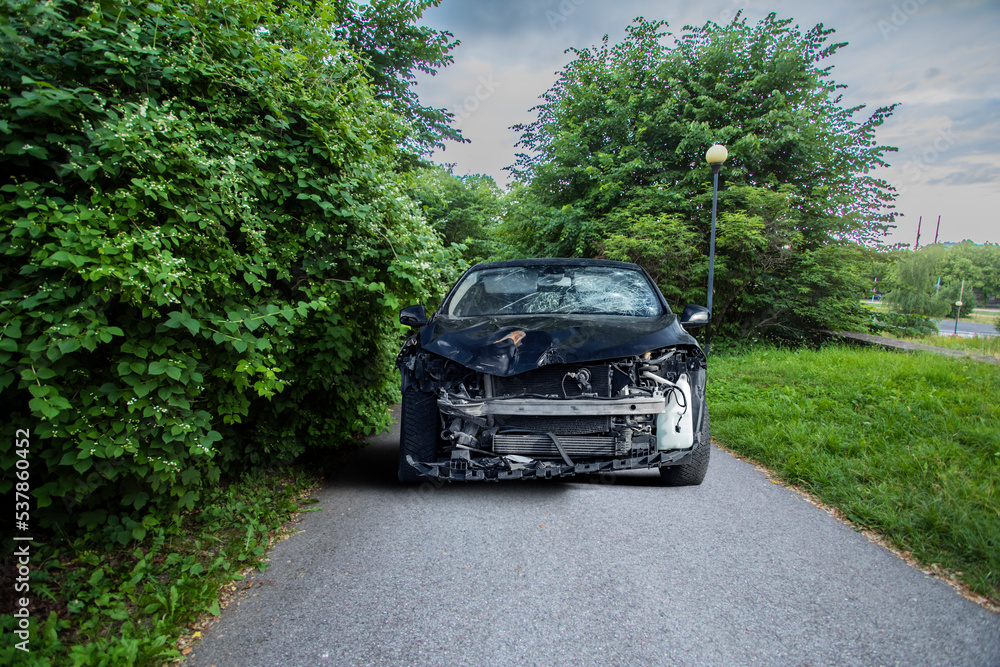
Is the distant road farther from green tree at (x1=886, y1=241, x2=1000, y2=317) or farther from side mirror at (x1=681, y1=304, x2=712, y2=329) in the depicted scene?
side mirror at (x1=681, y1=304, x2=712, y2=329)

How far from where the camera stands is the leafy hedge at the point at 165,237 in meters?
1.97

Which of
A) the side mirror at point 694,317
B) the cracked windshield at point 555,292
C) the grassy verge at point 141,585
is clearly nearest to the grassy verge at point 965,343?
the side mirror at point 694,317

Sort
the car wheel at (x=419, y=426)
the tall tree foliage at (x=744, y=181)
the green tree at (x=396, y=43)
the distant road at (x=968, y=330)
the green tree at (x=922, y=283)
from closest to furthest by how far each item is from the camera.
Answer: the car wheel at (x=419, y=426) → the tall tree foliage at (x=744, y=181) → the green tree at (x=396, y=43) → the distant road at (x=968, y=330) → the green tree at (x=922, y=283)

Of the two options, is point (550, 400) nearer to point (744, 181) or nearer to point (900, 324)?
point (744, 181)

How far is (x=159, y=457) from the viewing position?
2.30m

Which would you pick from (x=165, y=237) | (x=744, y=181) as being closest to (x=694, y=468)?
(x=165, y=237)

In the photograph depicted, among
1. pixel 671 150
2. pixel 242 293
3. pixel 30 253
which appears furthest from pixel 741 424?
pixel 671 150

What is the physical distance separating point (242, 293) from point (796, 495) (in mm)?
4040

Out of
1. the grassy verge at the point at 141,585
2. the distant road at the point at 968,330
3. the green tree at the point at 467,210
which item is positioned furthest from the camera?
the green tree at the point at 467,210

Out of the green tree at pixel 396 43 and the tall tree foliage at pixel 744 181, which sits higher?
the green tree at pixel 396 43

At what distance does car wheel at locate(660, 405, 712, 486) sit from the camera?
3119mm

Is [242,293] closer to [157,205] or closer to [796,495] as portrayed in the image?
[157,205]

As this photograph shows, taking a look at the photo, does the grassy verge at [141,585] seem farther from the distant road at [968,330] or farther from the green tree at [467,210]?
the distant road at [968,330]

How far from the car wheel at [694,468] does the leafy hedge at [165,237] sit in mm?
2167
